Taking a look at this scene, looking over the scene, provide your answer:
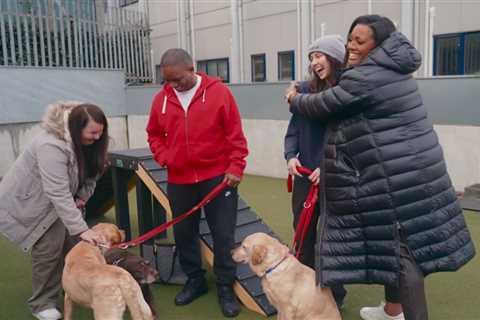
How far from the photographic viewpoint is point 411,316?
2408 millimetres

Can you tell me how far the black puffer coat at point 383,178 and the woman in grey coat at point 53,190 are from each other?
143 centimetres

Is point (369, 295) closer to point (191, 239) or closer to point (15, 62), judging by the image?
point (191, 239)

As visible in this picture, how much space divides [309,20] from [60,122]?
9.03 m

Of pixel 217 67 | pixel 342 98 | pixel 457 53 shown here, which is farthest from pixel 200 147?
pixel 217 67

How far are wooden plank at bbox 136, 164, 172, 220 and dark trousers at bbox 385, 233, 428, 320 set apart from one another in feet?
6.47

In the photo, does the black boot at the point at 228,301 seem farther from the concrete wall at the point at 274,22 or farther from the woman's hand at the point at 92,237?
the concrete wall at the point at 274,22

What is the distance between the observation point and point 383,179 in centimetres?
223

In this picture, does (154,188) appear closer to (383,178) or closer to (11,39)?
(383,178)

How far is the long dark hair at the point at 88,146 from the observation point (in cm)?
284

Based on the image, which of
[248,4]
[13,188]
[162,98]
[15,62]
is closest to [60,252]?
[13,188]

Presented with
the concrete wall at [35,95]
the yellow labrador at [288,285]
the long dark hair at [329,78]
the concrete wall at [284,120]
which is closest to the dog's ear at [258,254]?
the yellow labrador at [288,285]

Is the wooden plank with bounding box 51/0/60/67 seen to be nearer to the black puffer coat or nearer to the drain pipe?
the drain pipe

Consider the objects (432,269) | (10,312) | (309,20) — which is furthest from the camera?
(309,20)

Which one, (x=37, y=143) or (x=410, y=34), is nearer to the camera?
(x=37, y=143)
